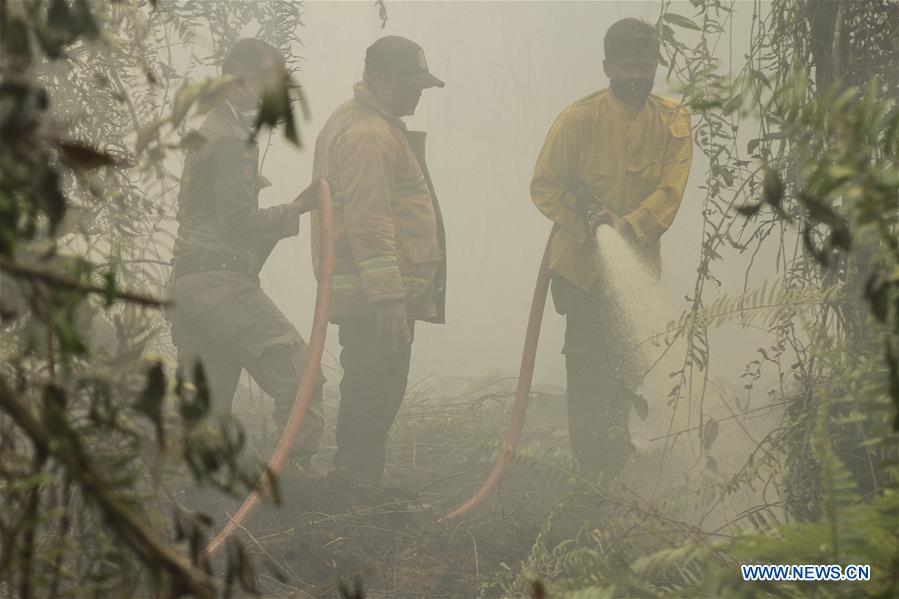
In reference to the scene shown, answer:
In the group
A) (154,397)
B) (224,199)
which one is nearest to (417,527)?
(224,199)

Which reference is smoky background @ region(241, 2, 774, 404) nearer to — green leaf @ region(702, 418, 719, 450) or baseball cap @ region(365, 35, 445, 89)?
baseball cap @ region(365, 35, 445, 89)

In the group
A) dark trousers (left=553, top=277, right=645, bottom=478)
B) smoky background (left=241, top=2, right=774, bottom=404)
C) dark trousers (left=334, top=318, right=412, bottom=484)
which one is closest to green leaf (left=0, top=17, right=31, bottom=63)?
dark trousers (left=334, top=318, right=412, bottom=484)

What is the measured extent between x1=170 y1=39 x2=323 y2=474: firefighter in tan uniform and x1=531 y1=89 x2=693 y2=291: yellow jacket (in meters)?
1.12

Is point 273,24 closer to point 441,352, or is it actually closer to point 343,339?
point 343,339

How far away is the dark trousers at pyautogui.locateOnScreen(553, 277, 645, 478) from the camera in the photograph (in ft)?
13.9

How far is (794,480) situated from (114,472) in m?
1.97

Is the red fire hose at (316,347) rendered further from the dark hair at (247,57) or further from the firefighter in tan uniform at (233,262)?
the dark hair at (247,57)

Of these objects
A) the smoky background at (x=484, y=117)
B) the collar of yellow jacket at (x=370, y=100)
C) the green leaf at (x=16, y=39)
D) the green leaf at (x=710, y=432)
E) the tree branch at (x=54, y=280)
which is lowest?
the green leaf at (x=710, y=432)

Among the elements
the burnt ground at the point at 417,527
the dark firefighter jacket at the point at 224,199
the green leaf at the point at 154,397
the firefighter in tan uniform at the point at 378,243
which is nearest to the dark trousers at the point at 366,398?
the firefighter in tan uniform at the point at 378,243

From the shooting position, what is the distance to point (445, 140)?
17391 mm

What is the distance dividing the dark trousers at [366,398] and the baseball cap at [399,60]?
116 cm

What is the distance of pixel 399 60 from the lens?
13.9ft

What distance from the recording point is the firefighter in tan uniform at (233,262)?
3.71 m

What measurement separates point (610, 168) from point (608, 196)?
0.13 metres
